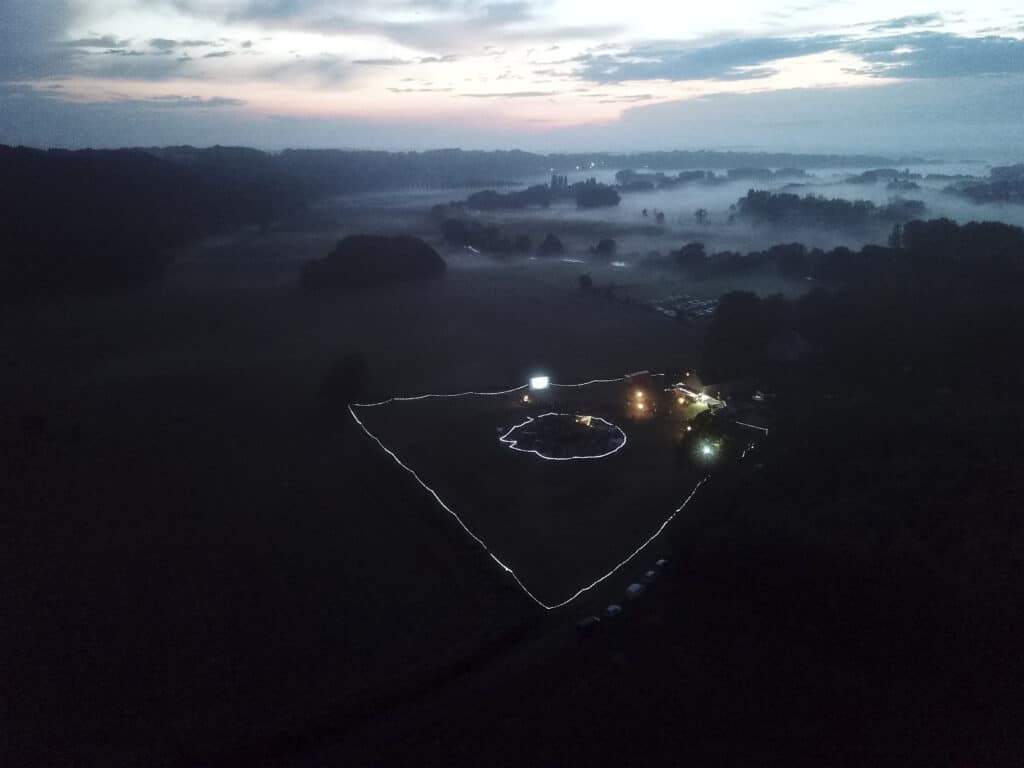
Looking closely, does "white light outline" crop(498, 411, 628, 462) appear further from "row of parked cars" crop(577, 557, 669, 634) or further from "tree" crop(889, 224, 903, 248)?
"tree" crop(889, 224, 903, 248)

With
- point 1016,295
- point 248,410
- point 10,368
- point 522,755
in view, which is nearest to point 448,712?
point 522,755

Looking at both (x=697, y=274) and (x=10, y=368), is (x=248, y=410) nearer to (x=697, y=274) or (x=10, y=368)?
(x=10, y=368)

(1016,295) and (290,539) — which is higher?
(1016,295)

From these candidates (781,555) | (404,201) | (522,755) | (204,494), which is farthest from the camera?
(404,201)

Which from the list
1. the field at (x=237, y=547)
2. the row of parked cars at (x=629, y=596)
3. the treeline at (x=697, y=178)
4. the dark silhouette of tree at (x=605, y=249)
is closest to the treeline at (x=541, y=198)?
the treeline at (x=697, y=178)

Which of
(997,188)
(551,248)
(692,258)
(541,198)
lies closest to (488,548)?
(692,258)

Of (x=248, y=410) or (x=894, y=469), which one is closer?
(x=894, y=469)

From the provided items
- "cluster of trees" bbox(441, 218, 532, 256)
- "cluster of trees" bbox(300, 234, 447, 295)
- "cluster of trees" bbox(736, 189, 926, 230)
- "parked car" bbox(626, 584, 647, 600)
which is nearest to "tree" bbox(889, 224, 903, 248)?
"cluster of trees" bbox(736, 189, 926, 230)
